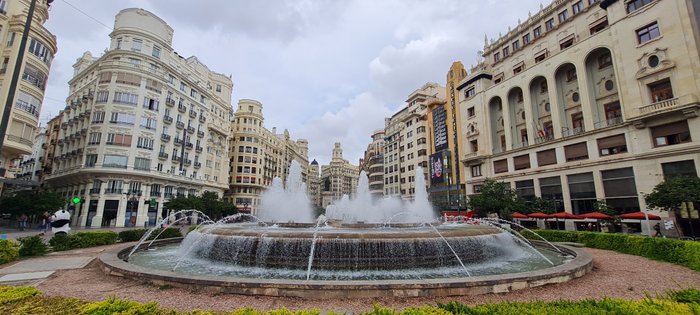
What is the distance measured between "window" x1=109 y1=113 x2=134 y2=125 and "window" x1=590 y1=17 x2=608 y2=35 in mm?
60370

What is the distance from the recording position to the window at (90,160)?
1613 inches

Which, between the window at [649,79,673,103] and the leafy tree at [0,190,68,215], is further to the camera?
the leafy tree at [0,190,68,215]

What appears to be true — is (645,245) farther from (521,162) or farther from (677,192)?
(521,162)

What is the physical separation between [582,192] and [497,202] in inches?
350

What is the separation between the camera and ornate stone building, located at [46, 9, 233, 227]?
41125 mm

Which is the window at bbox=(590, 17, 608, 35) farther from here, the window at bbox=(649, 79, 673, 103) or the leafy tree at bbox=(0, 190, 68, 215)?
the leafy tree at bbox=(0, 190, 68, 215)

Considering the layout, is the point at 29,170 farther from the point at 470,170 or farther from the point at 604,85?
the point at 604,85

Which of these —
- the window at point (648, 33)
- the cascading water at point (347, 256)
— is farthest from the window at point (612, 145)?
the cascading water at point (347, 256)

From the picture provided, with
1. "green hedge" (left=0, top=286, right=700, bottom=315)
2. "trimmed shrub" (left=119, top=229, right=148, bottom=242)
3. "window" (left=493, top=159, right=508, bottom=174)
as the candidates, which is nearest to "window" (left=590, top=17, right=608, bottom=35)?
"window" (left=493, top=159, right=508, bottom=174)

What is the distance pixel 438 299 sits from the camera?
7.04 metres

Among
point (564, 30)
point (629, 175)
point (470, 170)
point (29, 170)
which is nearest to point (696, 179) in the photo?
point (629, 175)

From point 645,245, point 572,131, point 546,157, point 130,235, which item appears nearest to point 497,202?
point 546,157

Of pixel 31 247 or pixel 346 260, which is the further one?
pixel 31 247

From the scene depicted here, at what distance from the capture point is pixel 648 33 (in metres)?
28.5
